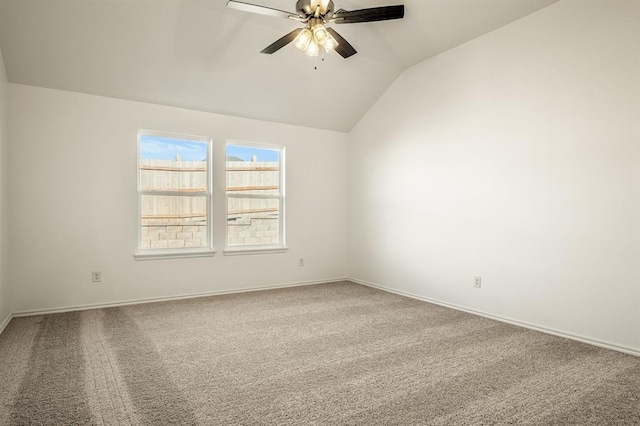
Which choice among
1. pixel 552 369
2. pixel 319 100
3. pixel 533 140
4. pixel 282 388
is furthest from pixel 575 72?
pixel 282 388

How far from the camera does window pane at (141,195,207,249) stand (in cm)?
445

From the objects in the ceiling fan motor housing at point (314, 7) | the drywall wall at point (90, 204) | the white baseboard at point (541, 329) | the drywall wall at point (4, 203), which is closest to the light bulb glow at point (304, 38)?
the ceiling fan motor housing at point (314, 7)

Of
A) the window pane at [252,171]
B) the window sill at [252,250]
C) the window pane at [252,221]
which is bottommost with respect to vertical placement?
the window sill at [252,250]

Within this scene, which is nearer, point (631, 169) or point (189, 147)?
point (631, 169)

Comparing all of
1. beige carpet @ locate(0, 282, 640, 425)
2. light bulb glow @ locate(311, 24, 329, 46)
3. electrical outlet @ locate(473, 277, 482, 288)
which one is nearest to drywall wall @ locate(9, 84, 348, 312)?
beige carpet @ locate(0, 282, 640, 425)

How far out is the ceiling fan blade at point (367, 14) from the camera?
266 centimetres

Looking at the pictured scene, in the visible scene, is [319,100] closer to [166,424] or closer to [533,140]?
[533,140]

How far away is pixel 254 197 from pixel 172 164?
116 cm

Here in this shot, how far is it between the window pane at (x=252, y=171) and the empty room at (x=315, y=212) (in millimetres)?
30

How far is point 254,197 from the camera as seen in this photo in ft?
17.0

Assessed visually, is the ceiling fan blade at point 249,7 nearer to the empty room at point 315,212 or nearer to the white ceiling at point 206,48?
the empty room at point 315,212

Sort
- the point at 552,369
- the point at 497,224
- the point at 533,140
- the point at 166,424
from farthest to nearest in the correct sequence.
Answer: the point at 497,224
the point at 533,140
the point at 552,369
the point at 166,424

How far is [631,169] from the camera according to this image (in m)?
2.83

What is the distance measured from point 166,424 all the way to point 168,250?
2962 mm
